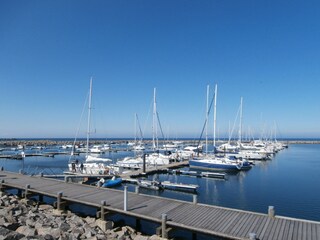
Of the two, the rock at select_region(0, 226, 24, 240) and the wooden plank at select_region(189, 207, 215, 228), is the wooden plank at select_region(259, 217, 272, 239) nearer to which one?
the wooden plank at select_region(189, 207, 215, 228)

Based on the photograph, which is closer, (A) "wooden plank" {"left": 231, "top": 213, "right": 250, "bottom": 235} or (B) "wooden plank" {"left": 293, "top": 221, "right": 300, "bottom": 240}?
(B) "wooden plank" {"left": 293, "top": 221, "right": 300, "bottom": 240}

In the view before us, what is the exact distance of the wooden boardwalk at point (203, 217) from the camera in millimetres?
12836

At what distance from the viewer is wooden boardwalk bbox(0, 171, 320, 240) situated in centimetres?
1284

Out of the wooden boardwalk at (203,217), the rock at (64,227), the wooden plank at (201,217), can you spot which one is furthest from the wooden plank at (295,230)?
the rock at (64,227)

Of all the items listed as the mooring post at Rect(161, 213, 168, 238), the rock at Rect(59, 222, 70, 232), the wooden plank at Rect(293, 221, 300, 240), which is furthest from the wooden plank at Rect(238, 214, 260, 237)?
the rock at Rect(59, 222, 70, 232)

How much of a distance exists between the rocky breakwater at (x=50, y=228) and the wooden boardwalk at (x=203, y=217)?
1.18 meters

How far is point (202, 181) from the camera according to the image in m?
37.6

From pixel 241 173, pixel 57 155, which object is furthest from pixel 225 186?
pixel 57 155

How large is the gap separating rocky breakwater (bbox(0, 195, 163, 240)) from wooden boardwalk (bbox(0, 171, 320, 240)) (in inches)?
46.5

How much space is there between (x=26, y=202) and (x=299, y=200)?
26.4 meters

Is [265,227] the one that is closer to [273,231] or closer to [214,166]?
[273,231]

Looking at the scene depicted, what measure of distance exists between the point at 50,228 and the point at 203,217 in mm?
8406

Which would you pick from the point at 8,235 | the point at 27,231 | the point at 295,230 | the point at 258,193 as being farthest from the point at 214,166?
the point at 8,235

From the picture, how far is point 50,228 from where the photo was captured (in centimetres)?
1432
